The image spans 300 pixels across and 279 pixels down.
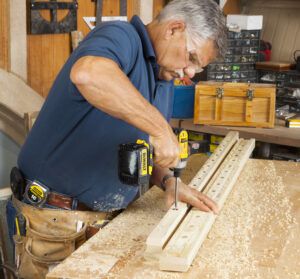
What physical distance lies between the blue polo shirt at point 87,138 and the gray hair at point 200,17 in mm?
200

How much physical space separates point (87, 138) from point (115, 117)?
0.81 ft

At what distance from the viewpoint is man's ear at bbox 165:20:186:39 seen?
2398 millimetres

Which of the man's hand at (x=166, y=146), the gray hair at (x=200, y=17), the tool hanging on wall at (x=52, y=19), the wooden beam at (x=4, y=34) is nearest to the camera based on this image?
the man's hand at (x=166, y=146)

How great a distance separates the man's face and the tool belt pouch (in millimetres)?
790

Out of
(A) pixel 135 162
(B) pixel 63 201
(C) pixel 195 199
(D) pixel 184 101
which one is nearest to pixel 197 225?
(C) pixel 195 199

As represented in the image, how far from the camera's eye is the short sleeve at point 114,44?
7.12 ft

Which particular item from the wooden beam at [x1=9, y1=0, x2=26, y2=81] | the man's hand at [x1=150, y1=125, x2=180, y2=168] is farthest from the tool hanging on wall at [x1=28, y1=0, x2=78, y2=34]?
the man's hand at [x1=150, y1=125, x2=180, y2=168]

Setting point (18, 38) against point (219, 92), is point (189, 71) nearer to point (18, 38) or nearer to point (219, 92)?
point (18, 38)

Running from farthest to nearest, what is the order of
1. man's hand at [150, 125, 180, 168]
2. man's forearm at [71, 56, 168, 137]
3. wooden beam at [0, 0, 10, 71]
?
1. wooden beam at [0, 0, 10, 71]
2. man's hand at [150, 125, 180, 168]
3. man's forearm at [71, 56, 168, 137]

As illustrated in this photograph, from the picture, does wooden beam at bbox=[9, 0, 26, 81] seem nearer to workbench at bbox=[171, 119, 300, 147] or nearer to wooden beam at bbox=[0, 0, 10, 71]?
wooden beam at bbox=[0, 0, 10, 71]

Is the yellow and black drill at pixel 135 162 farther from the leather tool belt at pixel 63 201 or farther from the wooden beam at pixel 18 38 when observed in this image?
the wooden beam at pixel 18 38

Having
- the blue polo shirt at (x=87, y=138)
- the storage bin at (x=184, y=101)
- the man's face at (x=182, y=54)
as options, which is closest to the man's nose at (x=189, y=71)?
the man's face at (x=182, y=54)

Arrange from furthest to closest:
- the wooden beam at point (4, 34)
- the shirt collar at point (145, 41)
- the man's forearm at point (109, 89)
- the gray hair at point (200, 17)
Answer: the wooden beam at point (4, 34) → the shirt collar at point (145, 41) → the gray hair at point (200, 17) → the man's forearm at point (109, 89)

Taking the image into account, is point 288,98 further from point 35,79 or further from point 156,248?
point 156,248
